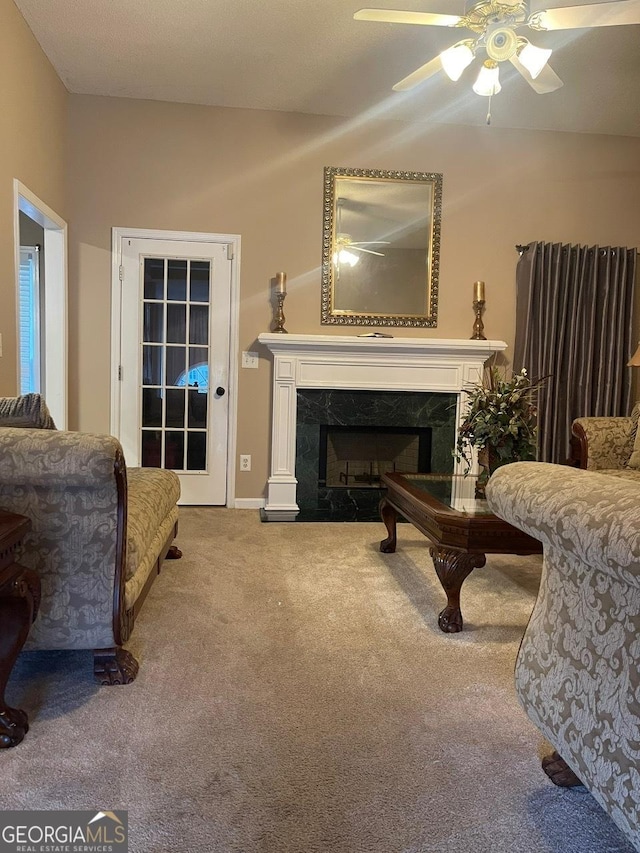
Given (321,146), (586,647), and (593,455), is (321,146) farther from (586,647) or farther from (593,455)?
(586,647)

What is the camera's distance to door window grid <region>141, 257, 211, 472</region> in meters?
4.20

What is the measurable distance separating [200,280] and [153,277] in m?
0.33

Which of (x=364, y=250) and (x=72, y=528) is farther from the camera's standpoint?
(x=364, y=250)

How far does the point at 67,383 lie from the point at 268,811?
11.3 ft

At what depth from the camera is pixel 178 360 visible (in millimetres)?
4246

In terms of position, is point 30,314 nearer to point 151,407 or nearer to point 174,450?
point 151,407

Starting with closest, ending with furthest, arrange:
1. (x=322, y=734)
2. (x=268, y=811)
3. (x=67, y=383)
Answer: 1. (x=268, y=811)
2. (x=322, y=734)
3. (x=67, y=383)

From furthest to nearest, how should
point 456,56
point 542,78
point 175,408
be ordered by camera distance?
point 175,408 → point 542,78 → point 456,56

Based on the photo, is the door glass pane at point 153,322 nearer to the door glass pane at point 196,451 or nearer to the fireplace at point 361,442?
the door glass pane at point 196,451

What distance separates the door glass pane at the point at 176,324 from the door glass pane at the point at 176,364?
0.07m

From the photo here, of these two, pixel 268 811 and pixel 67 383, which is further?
pixel 67 383

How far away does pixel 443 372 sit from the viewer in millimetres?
4281

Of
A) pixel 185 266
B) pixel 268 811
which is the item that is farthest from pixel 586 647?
pixel 185 266

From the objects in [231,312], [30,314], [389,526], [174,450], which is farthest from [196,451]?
[30,314]
